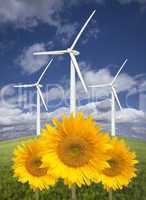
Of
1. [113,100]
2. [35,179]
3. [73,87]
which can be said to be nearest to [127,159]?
[35,179]

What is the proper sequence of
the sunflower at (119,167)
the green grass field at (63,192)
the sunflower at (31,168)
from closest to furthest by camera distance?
1. the sunflower at (119,167)
2. the sunflower at (31,168)
3. the green grass field at (63,192)

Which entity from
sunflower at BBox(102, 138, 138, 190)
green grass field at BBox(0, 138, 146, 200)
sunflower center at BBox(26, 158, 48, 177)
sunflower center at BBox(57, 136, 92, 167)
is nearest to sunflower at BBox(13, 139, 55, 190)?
sunflower center at BBox(26, 158, 48, 177)

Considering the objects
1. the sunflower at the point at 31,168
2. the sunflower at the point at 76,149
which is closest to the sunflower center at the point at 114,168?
the sunflower at the point at 31,168

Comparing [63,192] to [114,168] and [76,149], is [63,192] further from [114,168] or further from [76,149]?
[76,149]

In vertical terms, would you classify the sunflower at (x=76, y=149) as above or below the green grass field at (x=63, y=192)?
above

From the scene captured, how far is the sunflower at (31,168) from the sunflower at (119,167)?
58 centimetres

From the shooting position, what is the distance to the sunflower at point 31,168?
179 inches

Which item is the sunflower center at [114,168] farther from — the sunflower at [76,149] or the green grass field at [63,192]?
the green grass field at [63,192]

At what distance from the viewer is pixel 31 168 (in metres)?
4.56

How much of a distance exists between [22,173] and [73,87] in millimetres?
28554

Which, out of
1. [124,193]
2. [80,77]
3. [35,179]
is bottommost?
Answer: [124,193]

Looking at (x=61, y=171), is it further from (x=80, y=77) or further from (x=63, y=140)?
(x=80, y=77)

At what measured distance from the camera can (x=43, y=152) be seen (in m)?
3.51

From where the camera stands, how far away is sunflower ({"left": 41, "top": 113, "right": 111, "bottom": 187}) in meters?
3.38
